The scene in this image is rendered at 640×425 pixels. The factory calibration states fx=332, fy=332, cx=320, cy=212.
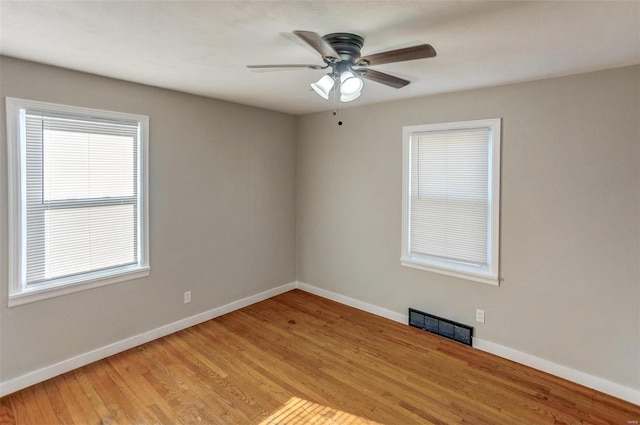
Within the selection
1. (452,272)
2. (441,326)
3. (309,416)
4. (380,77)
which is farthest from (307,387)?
(380,77)

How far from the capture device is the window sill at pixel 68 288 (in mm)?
2465

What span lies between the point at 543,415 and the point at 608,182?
175 cm

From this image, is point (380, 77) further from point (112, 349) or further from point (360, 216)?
point (112, 349)

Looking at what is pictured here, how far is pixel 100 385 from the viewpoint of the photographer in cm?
254

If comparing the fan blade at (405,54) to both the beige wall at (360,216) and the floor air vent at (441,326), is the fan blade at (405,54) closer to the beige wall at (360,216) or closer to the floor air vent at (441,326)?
the beige wall at (360,216)

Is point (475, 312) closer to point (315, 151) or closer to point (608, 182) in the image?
point (608, 182)

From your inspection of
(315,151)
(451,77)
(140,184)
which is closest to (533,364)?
(451,77)

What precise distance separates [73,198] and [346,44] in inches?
96.6

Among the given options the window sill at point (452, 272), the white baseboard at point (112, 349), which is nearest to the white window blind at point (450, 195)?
the window sill at point (452, 272)

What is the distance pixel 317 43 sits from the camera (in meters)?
1.57

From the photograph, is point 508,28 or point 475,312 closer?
point 508,28

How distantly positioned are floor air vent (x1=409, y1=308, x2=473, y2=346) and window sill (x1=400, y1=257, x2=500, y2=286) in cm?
47

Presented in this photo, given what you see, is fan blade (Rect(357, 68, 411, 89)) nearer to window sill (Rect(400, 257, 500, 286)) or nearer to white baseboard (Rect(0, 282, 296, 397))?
window sill (Rect(400, 257, 500, 286))

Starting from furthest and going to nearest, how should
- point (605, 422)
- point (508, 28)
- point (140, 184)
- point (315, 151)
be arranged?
point (315, 151)
point (140, 184)
point (605, 422)
point (508, 28)
